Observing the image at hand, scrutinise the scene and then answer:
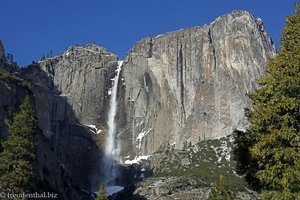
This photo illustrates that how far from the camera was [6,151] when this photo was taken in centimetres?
3466

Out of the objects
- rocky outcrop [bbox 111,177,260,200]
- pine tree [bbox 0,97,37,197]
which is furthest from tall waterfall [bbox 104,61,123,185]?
pine tree [bbox 0,97,37,197]

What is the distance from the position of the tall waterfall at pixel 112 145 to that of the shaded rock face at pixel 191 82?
2679 millimetres

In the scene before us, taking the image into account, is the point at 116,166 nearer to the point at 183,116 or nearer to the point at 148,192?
the point at 183,116

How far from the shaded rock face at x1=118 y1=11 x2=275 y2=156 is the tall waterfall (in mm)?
2679

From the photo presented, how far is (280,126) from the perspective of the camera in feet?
68.5

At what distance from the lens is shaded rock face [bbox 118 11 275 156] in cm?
16875

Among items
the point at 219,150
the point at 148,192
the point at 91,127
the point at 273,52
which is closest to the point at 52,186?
the point at 148,192

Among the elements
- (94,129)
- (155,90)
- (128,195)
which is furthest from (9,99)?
(155,90)

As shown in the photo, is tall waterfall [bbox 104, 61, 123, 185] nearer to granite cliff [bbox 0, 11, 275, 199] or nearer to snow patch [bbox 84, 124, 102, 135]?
granite cliff [bbox 0, 11, 275, 199]

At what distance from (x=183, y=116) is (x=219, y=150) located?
903 inches

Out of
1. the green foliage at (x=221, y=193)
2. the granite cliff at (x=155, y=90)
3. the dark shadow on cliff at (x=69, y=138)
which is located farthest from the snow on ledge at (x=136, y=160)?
the green foliage at (x=221, y=193)

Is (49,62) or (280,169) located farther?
(49,62)

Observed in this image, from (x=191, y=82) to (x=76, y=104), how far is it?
133ft

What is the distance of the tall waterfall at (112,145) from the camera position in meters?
177
